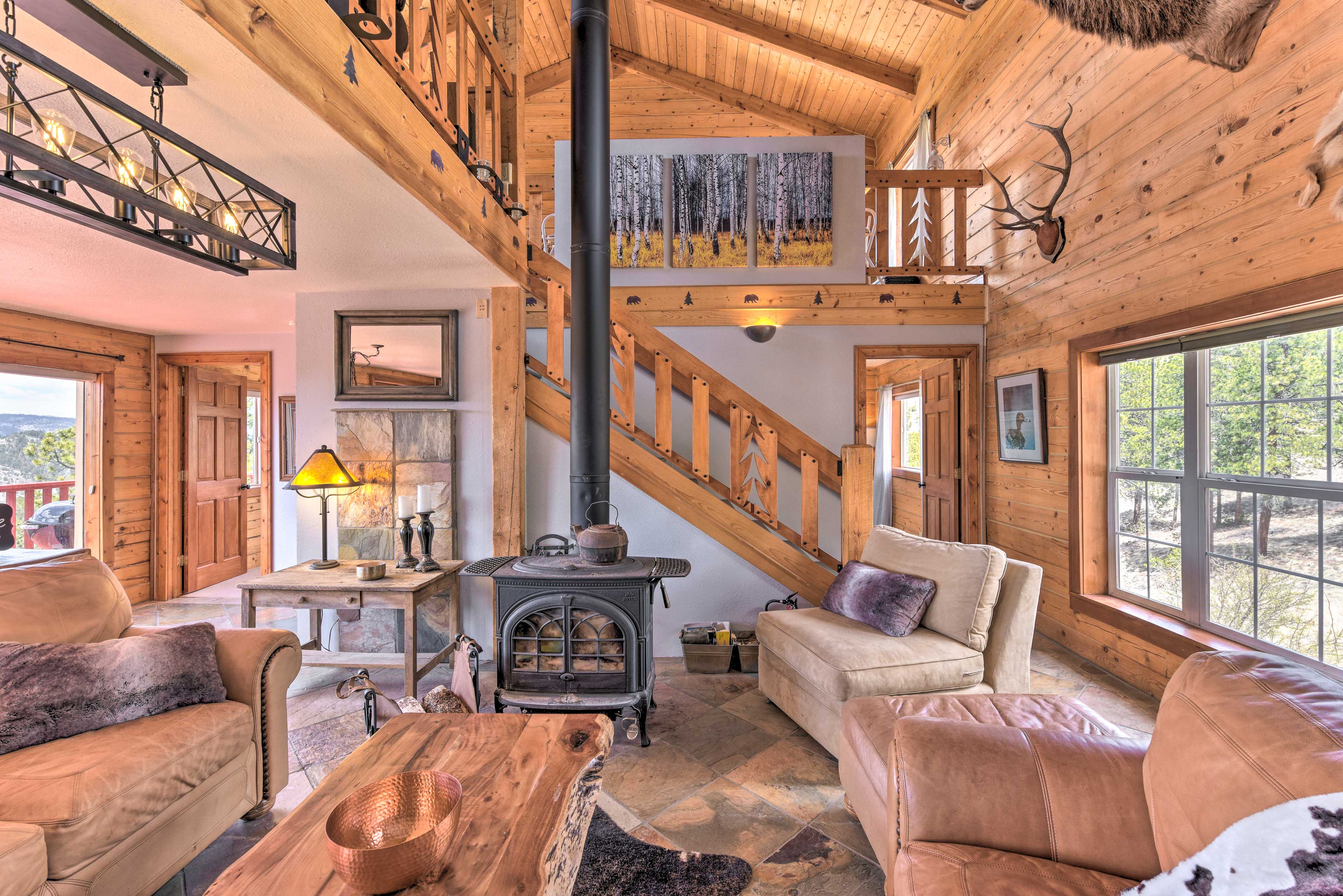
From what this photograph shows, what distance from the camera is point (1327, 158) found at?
2043mm

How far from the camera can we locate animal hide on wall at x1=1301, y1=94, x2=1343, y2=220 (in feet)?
6.55

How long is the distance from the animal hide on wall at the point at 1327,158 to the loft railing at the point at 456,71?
9.85ft

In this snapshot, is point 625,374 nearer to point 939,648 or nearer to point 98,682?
point 939,648

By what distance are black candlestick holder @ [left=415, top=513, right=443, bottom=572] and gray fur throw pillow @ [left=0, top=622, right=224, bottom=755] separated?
3.71 ft

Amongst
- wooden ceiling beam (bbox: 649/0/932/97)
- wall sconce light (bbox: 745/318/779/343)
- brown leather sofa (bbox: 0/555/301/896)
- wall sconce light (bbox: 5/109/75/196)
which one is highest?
wooden ceiling beam (bbox: 649/0/932/97)

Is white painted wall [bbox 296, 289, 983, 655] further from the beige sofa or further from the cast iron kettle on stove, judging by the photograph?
the beige sofa

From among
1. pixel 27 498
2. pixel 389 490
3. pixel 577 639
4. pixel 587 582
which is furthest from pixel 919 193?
pixel 27 498

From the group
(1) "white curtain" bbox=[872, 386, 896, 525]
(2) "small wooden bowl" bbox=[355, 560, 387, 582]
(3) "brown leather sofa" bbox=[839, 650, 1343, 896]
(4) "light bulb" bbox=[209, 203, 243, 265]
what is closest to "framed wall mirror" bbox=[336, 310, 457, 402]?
(2) "small wooden bowl" bbox=[355, 560, 387, 582]

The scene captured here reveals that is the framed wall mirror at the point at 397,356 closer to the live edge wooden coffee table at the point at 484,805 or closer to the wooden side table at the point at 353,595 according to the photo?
the wooden side table at the point at 353,595

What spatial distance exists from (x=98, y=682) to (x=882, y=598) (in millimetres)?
2679

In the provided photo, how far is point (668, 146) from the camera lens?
5.03 meters

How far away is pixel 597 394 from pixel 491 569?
37.8 inches

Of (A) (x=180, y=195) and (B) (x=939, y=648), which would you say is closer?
(A) (x=180, y=195)

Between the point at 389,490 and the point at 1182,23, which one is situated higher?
the point at 1182,23
